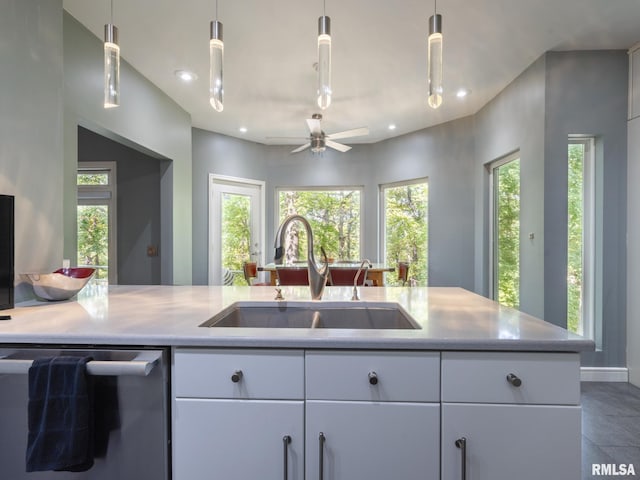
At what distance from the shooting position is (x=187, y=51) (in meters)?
2.93

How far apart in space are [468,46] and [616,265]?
7.23 ft

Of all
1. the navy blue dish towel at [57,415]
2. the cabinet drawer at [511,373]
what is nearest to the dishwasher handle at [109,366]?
the navy blue dish towel at [57,415]

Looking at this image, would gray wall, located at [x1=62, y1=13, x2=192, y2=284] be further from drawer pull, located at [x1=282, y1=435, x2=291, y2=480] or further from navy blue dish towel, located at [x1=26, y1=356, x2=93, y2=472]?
drawer pull, located at [x1=282, y1=435, x2=291, y2=480]

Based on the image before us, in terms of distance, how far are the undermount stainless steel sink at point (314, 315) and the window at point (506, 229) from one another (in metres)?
2.59

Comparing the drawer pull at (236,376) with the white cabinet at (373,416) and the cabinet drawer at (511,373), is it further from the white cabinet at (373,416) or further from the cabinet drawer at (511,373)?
the cabinet drawer at (511,373)

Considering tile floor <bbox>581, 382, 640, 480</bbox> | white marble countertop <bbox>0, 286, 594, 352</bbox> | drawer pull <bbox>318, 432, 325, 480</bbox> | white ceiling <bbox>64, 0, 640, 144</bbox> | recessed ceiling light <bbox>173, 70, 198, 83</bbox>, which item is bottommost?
tile floor <bbox>581, 382, 640, 480</bbox>

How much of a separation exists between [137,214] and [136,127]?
3.84 ft

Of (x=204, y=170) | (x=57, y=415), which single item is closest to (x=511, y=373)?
(x=57, y=415)

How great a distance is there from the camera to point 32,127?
5.46 ft

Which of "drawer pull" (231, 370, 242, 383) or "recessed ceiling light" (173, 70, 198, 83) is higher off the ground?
"recessed ceiling light" (173, 70, 198, 83)

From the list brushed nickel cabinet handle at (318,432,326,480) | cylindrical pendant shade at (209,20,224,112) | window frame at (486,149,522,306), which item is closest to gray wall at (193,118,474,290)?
window frame at (486,149,522,306)

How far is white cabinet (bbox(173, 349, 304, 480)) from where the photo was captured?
1.04 metres

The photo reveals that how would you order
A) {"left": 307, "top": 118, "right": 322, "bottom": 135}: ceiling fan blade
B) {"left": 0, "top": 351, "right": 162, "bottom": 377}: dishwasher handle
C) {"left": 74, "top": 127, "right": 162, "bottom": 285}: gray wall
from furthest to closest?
1. {"left": 74, "top": 127, "right": 162, "bottom": 285}: gray wall
2. {"left": 307, "top": 118, "right": 322, "bottom": 135}: ceiling fan blade
3. {"left": 0, "top": 351, "right": 162, "bottom": 377}: dishwasher handle

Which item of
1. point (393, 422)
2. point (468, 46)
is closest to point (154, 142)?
point (468, 46)
